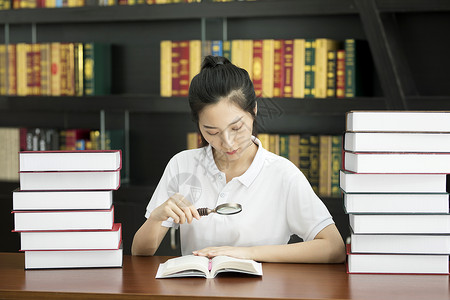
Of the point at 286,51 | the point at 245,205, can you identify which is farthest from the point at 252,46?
the point at 245,205

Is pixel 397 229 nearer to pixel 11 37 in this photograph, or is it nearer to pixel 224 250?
pixel 224 250

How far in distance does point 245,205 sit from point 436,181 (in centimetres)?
57

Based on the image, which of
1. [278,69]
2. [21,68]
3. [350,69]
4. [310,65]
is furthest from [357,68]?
[21,68]

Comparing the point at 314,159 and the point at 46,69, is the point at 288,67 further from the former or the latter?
the point at 46,69

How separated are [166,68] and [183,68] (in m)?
0.09

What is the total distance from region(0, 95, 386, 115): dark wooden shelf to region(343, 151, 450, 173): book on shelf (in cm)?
120

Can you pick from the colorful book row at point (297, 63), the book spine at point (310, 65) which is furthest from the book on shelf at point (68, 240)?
the book spine at point (310, 65)

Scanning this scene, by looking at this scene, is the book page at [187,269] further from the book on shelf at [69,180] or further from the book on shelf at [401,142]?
the book on shelf at [401,142]

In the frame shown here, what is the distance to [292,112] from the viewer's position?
2666mm

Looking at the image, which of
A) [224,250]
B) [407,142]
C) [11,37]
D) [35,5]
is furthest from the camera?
[11,37]

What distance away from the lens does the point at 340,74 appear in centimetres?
263

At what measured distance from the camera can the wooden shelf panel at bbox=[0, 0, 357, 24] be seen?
2.61 m

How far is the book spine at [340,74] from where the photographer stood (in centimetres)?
262

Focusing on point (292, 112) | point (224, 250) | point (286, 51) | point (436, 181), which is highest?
point (286, 51)
